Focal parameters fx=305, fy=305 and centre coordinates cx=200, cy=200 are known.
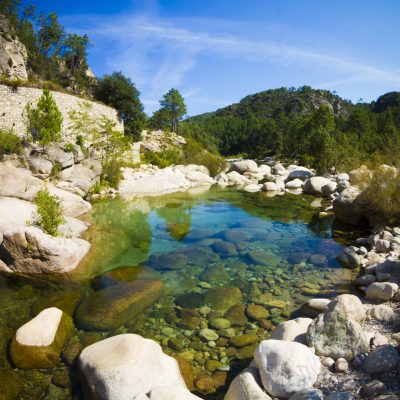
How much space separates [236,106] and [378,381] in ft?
483

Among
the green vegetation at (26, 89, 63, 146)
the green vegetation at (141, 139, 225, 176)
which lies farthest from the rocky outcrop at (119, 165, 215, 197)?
the green vegetation at (26, 89, 63, 146)

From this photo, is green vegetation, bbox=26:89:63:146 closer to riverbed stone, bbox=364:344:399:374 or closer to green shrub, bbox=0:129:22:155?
green shrub, bbox=0:129:22:155

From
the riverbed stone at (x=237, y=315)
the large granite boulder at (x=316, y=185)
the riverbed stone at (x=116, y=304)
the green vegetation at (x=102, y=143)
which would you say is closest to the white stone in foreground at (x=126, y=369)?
the riverbed stone at (x=116, y=304)

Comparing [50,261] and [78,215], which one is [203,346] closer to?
[50,261]

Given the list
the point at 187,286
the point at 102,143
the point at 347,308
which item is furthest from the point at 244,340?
the point at 102,143

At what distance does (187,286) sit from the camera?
325 inches

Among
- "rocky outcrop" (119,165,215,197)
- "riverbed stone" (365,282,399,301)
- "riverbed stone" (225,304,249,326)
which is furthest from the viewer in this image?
"rocky outcrop" (119,165,215,197)

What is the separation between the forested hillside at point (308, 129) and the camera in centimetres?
3148

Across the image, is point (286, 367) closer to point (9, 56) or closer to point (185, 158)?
point (185, 158)

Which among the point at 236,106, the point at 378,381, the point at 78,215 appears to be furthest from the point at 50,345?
the point at 236,106

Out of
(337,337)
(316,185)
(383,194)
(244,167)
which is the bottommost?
(337,337)

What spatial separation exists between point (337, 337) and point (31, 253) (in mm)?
7998

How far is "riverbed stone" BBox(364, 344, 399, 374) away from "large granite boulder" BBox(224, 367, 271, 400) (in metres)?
1.44

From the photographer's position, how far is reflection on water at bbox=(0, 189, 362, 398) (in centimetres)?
585
